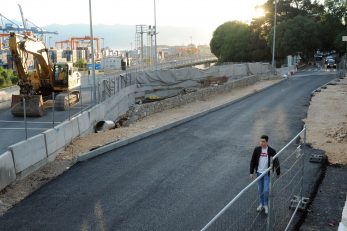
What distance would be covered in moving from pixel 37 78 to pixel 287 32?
59.9 m

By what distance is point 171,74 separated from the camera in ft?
138

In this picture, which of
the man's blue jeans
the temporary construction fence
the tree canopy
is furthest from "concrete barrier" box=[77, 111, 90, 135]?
the tree canopy

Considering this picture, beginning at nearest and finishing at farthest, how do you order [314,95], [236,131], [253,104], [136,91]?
[236,131] < [253,104] < [314,95] < [136,91]

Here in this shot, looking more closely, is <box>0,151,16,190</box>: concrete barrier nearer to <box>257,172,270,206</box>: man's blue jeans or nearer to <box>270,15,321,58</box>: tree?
<box>257,172,270,206</box>: man's blue jeans

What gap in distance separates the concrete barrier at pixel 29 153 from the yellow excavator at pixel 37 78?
30.1ft

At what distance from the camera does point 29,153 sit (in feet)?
43.0

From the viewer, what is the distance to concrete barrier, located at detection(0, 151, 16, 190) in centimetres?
1146

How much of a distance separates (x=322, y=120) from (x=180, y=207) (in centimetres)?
1519

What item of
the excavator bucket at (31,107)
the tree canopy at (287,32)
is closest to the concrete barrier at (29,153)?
the excavator bucket at (31,107)

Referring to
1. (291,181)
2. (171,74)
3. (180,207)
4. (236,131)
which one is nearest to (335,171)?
(291,181)

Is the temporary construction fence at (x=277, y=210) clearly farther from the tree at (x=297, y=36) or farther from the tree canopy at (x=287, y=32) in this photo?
the tree at (x=297, y=36)

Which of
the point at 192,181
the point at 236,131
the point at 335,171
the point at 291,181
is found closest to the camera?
the point at 291,181

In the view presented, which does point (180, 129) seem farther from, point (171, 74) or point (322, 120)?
point (171, 74)

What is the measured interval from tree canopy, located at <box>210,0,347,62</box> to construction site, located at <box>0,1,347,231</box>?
49.9 m
